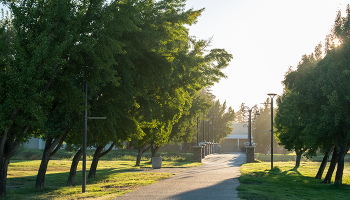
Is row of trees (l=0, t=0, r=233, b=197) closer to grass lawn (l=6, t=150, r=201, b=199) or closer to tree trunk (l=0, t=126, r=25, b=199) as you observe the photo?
tree trunk (l=0, t=126, r=25, b=199)

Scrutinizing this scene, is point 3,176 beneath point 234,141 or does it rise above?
above

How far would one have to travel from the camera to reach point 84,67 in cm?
1298

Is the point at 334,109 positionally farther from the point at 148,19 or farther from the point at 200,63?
the point at 148,19

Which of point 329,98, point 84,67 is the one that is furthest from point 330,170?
point 84,67

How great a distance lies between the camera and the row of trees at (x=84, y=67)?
11148 mm

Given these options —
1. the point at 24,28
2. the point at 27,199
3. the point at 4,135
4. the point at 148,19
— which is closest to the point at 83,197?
the point at 27,199

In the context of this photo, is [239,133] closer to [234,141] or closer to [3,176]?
[234,141]

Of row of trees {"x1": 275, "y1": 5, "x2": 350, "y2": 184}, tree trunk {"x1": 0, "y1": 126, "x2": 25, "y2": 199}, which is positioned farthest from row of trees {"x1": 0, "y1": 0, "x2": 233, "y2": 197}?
row of trees {"x1": 275, "y1": 5, "x2": 350, "y2": 184}

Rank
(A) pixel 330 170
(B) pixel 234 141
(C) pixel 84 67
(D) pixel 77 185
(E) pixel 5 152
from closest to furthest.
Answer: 1. (E) pixel 5 152
2. (C) pixel 84 67
3. (D) pixel 77 185
4. (A) pixel 330 170
5. (B) pixel 234 141

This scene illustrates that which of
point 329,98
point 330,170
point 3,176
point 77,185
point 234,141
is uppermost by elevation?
point 329,98

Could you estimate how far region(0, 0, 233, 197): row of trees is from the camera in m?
11.1

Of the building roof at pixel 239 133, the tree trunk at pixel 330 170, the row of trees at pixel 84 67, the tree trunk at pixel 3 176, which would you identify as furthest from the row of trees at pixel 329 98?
the building roof at pixel 239 133

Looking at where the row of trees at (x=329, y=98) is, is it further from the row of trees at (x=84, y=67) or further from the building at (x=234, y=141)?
the building at (x=234, y=141)

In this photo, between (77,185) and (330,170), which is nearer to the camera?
(77,185)
